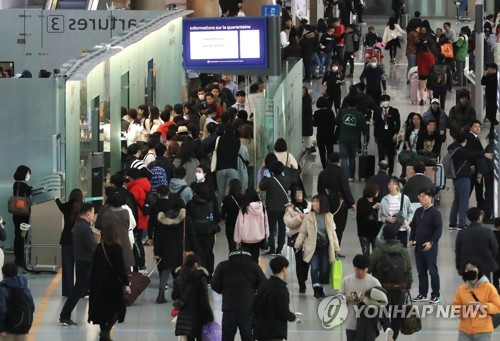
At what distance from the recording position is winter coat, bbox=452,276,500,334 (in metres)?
15.7

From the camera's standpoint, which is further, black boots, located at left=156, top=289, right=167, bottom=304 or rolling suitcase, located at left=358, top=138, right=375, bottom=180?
rolling suitcase, located at left=358, top=138, right=375, bottom=180

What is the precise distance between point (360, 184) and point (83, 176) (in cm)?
620

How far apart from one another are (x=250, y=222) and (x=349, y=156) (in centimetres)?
752

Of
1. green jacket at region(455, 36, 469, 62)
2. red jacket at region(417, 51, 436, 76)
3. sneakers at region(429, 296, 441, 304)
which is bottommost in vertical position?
sneakers at region(429, 296, 441, 304)

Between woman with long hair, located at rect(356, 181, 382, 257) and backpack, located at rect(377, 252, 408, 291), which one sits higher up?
woman with long hair, located at rect(356, 181, 382, 257)

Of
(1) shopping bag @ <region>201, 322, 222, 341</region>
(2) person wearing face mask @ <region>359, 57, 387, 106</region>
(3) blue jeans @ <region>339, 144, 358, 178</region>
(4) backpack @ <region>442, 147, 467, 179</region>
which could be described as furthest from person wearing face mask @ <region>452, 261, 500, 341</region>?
(2) person wearing face mask @ <region>359, 57, 387, 106</region>

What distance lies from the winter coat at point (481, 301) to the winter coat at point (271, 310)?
1.64 metres

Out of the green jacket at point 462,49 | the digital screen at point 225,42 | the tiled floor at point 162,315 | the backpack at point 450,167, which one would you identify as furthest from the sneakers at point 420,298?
the green jacket at point 462,49

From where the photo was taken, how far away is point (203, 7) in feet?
162

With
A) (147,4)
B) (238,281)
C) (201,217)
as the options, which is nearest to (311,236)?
(201,217)

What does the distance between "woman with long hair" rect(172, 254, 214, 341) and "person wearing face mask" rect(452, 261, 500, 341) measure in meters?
2.47

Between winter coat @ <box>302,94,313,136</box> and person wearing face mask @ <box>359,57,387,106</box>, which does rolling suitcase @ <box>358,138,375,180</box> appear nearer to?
winter coat @ <box>302,94,313,136</box>

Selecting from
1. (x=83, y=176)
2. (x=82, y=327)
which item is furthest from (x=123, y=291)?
(x=83, y=176)

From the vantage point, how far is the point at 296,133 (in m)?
29.2
